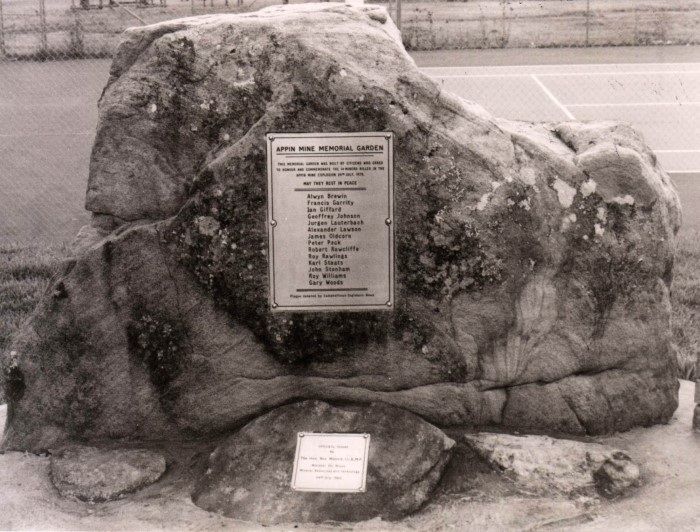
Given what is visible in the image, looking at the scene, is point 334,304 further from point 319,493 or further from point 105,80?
point 105,80

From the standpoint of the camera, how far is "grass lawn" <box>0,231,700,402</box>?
5387mm

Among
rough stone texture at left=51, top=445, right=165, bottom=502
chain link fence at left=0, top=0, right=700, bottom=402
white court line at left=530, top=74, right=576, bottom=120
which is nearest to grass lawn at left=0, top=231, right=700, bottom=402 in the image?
chain link fence at left=0, top=0, right=700, bottom=402

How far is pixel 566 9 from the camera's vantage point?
7594 mm

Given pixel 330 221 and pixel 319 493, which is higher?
pixel 330 221

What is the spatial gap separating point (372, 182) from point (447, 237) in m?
0.36

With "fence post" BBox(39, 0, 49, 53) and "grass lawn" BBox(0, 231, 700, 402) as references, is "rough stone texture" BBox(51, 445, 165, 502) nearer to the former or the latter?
"grass lawn" BBox(0, 231, 700, 402)

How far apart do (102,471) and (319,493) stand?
85cm

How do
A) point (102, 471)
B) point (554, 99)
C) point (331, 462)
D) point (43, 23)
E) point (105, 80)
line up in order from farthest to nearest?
1. point (554, 99)
2. point (105, 80)
3. point (43, 23)
4. point (102, 471)
5. point (331, 462)

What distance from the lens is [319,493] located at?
345 cm

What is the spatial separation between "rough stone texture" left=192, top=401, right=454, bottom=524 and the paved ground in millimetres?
4213

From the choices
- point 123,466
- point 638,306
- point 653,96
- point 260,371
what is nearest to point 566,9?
point 653,96

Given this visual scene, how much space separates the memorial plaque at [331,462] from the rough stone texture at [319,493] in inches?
0.9

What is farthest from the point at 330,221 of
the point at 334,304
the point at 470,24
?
the point at 470,24

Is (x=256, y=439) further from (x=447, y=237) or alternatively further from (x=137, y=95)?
(x=137, y=95)
